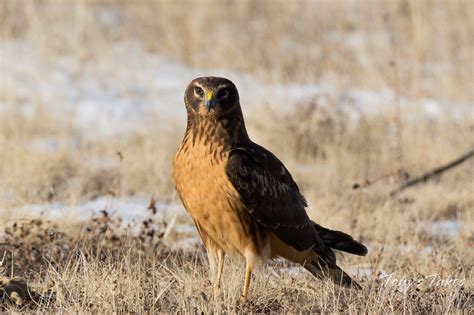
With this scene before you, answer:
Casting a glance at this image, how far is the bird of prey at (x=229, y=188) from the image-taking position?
5.50 m

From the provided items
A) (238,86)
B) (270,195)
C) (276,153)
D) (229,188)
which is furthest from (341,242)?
(238,86)

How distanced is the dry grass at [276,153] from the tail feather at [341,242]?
23cm

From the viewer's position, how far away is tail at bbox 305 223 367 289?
5.93 m

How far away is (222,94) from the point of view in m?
5.60

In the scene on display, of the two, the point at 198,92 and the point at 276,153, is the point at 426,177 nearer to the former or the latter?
the point at 276,153

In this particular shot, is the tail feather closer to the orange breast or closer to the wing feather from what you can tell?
the wing feather

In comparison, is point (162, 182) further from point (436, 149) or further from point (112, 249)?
point (436, 149)

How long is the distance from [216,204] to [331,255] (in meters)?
1.02

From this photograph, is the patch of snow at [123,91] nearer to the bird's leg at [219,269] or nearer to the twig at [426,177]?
the twig at [426,177]

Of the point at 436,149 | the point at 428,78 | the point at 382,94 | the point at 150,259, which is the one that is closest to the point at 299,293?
the point at 150,259

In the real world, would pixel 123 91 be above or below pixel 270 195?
below

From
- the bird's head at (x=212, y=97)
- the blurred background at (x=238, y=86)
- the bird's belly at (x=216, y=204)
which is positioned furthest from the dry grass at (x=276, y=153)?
the bird's head at (x=212, y=97)

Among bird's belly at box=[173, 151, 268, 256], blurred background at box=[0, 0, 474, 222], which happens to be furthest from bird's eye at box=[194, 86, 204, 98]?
blurred background at box=[0, 0, 474, 222]

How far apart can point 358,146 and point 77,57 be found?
4751 mm
